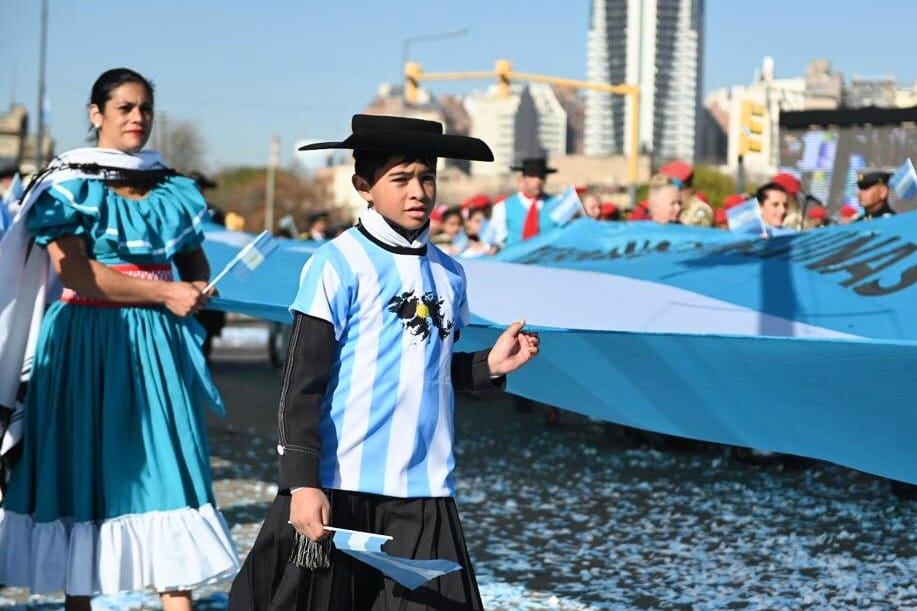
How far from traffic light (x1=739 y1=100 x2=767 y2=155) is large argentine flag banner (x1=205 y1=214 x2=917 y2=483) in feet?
44.6

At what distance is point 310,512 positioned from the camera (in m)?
3.36

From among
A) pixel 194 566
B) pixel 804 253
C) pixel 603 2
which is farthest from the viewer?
pixel 603 2

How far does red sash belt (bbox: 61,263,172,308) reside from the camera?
5.27 metres

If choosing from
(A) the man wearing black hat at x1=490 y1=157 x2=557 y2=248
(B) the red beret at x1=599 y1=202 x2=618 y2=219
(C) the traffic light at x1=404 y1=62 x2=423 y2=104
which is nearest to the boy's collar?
(A) the man wearing black hat at x1=490 y1=157 x2=557 y2=248

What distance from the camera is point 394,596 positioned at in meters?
3.47

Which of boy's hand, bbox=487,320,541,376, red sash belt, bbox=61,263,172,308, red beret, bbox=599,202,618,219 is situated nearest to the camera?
boy's hand, bbox=487,320,541,376

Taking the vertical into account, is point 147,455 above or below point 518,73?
below

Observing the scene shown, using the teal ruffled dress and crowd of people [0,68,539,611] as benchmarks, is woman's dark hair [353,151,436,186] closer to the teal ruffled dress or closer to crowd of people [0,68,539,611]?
crowd of people [0,68,539,611]

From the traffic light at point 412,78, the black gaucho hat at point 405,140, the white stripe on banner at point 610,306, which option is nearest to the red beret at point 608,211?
the white stripe on banner at point 610,306

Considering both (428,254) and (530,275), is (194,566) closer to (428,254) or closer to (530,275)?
(428,254)

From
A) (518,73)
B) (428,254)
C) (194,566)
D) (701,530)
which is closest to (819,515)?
(701,530)

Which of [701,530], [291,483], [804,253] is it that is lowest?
[701,530]

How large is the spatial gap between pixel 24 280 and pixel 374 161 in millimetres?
2352

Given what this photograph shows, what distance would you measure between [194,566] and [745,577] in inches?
102
